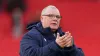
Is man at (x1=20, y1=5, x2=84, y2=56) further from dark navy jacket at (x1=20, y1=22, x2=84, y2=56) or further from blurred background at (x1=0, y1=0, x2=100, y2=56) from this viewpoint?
blurred background at (x1=0, y1=0, x2=100, y2=56)

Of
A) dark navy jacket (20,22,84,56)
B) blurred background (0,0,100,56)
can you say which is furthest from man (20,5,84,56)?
blurred background (0,0,100,56)

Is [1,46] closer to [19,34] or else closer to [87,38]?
[19,34]

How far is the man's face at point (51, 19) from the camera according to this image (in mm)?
3074

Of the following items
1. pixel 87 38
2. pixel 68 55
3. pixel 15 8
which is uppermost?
pixel 68 55

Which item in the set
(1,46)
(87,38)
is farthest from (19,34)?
(87,38)

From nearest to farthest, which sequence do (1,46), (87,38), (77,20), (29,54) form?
(29,54) → (1,46) → (87,38) → (77,20)

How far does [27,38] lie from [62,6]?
7.20m

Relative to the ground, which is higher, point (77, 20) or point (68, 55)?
point (68, 55)

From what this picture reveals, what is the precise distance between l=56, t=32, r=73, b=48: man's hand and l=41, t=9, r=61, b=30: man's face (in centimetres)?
15

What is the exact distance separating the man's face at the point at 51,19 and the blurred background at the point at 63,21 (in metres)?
4.72

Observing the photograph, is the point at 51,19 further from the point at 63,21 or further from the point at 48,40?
the point at 63,21

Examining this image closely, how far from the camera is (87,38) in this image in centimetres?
911

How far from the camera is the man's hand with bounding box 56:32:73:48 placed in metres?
2.91

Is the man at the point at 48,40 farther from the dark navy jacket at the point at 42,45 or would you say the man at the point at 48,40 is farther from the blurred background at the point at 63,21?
the blurred background at the point at 63,21
